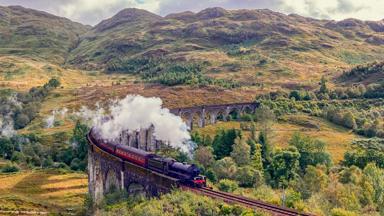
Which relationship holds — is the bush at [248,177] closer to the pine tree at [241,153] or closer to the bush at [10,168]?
the pine tree at [241,153]

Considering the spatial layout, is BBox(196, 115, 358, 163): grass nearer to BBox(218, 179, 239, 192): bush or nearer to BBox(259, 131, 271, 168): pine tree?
BBox(259, 131, 271, 168): pine tree

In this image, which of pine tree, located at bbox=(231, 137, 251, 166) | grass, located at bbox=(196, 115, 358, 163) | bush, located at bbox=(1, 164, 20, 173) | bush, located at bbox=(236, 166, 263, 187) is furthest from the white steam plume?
grass, located at bbox=(196, 115, 358, 163)

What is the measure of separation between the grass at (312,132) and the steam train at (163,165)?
41.2 metres

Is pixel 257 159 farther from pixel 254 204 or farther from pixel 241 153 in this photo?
pixel 254 204

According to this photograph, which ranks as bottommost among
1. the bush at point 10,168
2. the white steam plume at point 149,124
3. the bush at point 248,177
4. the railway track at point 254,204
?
the bush at point 10,168

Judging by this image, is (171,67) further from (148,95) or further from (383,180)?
(383,180)

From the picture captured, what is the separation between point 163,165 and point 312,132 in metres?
68.3

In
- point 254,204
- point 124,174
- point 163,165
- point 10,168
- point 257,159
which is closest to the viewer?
point 254,204

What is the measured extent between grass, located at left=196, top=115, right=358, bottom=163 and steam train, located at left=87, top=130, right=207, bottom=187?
1620 inches

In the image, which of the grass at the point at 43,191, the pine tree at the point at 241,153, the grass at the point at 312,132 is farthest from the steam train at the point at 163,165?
the grass at the point at 312,132

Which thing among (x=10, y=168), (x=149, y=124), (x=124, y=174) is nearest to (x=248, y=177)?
(x=124, y=174)

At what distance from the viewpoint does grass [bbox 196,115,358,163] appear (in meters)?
89.2

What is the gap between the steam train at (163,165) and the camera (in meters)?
38.4

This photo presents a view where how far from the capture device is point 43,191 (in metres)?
72.6
